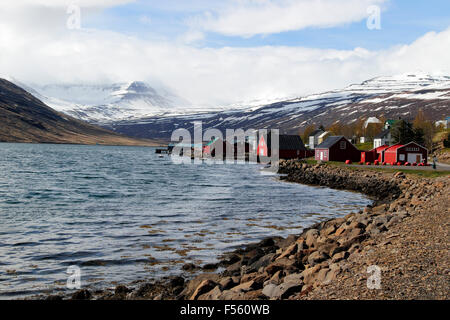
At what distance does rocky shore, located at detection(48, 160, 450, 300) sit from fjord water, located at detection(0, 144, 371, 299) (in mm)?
1777

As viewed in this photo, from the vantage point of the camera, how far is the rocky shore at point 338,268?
9.39m

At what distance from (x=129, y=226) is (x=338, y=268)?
13.9 metres

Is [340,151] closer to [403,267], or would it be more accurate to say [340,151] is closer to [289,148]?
[289,148]

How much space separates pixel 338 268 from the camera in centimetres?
1089

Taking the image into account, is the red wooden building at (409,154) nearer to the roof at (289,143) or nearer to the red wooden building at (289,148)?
the red wooden building at (289,148)

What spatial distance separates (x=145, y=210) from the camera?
27.9m

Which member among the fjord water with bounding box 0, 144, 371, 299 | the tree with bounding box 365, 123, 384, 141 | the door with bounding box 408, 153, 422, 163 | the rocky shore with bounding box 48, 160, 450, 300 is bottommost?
the fjord water with bounding box 0, 144, 371, 299

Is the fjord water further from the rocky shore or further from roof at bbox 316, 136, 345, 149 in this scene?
roof at bbox 316, 136, 345, 149

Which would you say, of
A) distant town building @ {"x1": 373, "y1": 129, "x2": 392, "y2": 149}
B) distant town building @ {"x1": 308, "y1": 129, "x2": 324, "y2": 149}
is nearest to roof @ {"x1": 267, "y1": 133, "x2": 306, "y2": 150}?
distant town building @ {"x1": 373, "y1": 129, "x2": 392, "y2": 149}

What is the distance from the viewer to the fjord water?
14.9 metres

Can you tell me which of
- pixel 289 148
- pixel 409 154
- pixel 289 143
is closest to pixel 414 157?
pixel 409 154

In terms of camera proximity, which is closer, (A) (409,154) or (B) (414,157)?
(A) (409,154)

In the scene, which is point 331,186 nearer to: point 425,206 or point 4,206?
point 425,206
